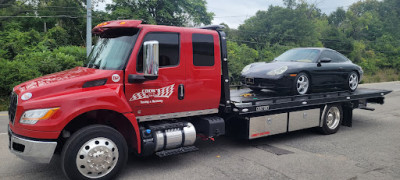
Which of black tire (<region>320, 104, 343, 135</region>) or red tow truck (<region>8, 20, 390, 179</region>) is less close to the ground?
red tow truck (<region>8, 20, 390, 179</region>)

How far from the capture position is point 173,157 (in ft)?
18.1

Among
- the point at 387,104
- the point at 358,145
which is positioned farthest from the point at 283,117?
the point at 387,104

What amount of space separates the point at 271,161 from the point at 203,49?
2296mm

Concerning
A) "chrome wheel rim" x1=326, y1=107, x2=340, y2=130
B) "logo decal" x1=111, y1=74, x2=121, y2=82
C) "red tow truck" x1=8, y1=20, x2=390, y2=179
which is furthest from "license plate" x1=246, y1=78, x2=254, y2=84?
"logo decal" x1=111, y1=74, x2=121, y2=82

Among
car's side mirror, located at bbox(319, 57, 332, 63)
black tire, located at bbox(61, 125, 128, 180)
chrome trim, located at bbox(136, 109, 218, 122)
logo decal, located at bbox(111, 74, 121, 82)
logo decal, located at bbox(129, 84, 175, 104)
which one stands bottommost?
black tire, located at bbox(61, 125, 128, 180)

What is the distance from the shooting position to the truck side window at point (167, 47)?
4781 mm

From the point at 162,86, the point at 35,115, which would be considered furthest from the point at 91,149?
the point at 162,86

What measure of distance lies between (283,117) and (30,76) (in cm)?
1091

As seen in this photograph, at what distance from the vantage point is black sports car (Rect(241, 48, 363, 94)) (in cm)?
701

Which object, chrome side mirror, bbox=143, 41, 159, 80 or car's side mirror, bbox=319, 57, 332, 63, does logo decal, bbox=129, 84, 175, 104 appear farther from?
car's side mirror, bbox=319, 57, 332, 63

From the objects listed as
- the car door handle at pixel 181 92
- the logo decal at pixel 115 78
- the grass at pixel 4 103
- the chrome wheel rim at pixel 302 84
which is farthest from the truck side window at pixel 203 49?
the grass at pixel 4 103

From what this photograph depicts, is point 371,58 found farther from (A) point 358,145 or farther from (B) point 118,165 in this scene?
(B) point 118,165

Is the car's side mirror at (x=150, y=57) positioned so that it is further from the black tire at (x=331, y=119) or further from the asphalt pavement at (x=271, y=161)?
the black tire at (x=331, y=119)

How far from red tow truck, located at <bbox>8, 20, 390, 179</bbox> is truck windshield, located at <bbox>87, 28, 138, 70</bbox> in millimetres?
18
